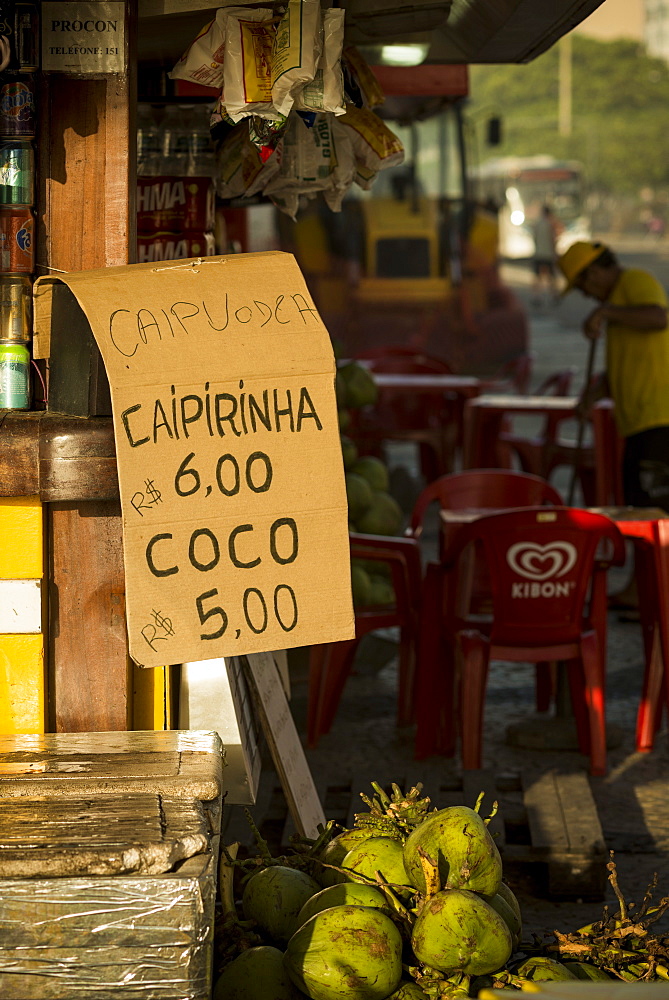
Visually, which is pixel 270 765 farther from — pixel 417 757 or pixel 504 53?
pixel 504 53

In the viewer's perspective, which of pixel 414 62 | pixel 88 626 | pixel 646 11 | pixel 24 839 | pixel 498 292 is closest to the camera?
pixel 24 839

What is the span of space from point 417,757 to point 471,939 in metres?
2.49

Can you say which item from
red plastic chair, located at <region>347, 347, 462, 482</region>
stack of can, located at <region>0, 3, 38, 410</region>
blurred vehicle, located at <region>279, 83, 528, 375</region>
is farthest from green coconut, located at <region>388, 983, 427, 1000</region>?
blurred vehicle, located at <region>279, 83, 528, 375</region>

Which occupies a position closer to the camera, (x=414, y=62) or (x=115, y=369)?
(x=115, y=369)

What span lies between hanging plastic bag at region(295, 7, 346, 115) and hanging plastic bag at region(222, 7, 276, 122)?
9 cm

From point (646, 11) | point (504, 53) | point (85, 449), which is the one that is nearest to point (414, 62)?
point (504, 53)

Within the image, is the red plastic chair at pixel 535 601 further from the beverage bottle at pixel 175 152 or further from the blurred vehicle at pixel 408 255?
the blurred vehicle at pixel 408 255

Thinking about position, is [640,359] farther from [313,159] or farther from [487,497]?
[313,159]

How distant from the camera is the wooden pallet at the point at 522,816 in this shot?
3609 millimetres

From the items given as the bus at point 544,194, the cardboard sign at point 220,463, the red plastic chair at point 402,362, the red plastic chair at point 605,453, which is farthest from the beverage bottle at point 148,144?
the bus at point 544,194

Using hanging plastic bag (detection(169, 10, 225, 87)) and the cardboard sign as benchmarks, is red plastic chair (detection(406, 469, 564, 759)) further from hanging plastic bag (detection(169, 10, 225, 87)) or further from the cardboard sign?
the cardboard sign

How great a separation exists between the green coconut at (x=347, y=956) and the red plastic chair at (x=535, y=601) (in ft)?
7.14

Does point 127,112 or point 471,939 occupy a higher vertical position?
point 127,112

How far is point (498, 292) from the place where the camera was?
16969 mm
